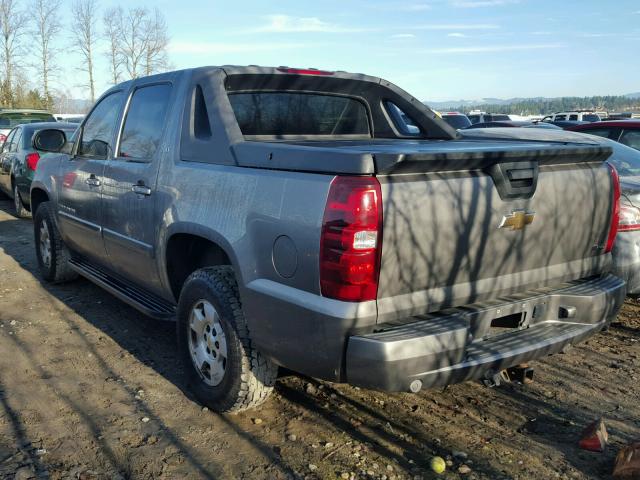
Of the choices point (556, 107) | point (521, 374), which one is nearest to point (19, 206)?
point (521, 374)

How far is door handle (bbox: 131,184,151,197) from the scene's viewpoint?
162 inches

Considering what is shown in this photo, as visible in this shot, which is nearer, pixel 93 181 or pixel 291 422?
pixel 291 422

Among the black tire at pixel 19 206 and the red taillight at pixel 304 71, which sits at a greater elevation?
the red taillight at pixel 304 71

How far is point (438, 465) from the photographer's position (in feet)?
10.00

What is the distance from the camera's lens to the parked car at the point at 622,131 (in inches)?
304

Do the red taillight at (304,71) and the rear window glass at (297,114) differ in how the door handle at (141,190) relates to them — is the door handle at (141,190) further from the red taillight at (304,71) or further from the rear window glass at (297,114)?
the red taillight at (304,71)

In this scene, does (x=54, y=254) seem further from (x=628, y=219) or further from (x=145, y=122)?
(x=628, y=219)

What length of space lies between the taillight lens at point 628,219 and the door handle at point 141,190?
3514 millimetres

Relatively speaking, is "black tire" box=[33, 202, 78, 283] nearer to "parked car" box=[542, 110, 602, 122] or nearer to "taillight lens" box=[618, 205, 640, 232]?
"taillight lens" box=[618, 205, 640, 232]

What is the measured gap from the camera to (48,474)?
3012 millimetres

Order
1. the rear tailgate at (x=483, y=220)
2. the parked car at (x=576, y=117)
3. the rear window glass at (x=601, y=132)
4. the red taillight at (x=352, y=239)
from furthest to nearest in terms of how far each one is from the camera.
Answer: the parked car at (x=576, y=117)
the rear window glass at (x=601, y=132)
the rear tailgate at (x=483, y=220)
the red taillight at (x=352, y=239)

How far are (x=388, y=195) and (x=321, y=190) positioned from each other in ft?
0.98

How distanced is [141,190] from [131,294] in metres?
0.89

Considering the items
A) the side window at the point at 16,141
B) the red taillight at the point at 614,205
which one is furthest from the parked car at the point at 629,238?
the side window at the point at 16,141
